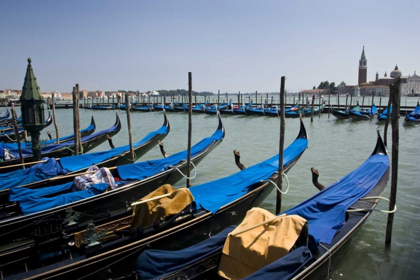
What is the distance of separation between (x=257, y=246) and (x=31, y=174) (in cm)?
381

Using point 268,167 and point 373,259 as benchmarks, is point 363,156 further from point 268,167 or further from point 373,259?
point 373,259

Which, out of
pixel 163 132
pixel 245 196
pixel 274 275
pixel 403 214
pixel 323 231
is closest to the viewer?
pixel 274 275

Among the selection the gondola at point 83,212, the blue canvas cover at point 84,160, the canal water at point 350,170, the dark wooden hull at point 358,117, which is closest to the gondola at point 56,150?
the blue canvas cover at point 84,160

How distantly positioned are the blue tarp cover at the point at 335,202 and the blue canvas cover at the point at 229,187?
2.48 ft

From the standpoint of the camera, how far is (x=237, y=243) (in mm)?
2375

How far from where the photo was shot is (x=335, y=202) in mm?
3461

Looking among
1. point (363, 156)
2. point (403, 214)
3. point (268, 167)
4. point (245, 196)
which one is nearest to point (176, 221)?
point (245, 196)

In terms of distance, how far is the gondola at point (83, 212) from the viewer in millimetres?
2787

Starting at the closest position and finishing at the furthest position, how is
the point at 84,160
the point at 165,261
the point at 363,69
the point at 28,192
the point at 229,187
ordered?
the point at 165,261
the point at 28,192
the point at 229,187
the point at 84,160
the point at 363,69

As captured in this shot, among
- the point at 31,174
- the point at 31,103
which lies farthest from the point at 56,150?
the point at 31,174

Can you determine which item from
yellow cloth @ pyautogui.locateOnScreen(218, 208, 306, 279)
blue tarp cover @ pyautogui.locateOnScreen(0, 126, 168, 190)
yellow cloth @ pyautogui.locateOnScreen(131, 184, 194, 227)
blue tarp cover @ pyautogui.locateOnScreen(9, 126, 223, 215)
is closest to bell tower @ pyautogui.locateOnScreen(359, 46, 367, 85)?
blue tarp cover @ pyautogui.locateOnScreen(0, 126, 168, 190)

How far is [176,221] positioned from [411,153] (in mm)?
8243

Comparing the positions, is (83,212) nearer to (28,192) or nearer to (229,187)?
(28,192)

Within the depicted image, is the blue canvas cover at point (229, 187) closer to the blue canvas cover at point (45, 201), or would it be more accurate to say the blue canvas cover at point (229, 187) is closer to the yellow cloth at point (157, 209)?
the yellow cloth at point (157, 209)
